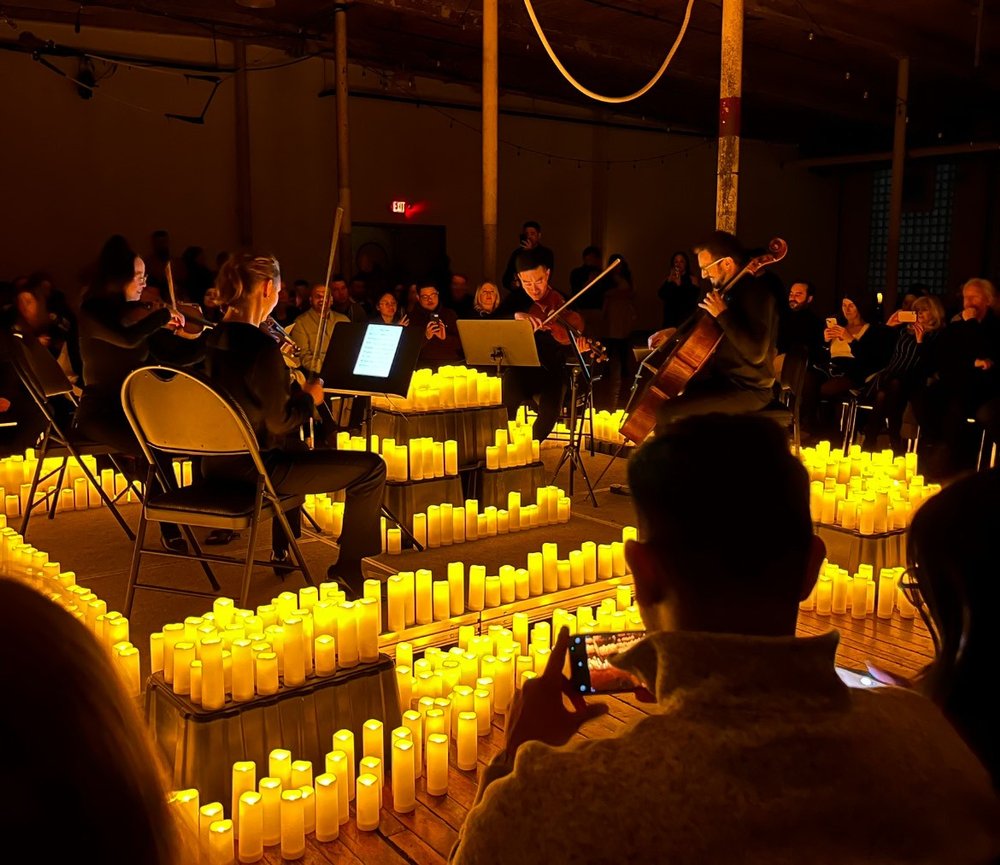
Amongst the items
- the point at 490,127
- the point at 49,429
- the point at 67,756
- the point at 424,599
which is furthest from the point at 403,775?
the point at 490,127

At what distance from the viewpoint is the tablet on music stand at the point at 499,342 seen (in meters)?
5.26

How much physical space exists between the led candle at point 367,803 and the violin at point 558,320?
12.5 feet

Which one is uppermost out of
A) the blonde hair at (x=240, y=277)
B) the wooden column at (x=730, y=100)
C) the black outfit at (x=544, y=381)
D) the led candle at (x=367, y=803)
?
the wooden column at (x=730, y=100)

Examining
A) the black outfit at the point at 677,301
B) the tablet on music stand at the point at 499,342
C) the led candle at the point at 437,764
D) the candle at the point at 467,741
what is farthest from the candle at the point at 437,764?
the black outfit at the point at 677,301

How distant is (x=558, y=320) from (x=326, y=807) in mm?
4030

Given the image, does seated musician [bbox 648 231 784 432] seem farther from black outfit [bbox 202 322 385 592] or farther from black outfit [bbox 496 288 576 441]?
black outfit [bbox 202 322 385 592]

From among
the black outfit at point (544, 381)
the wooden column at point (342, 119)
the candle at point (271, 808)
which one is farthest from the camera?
the wooden column at point (342, 119)

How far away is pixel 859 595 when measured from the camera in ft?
12.5

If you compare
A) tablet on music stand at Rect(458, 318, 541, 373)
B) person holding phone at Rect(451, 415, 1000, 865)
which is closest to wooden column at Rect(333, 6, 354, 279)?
tablet on music stand at Rect(458, 318, 541, 373)

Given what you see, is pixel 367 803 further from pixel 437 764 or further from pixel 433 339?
pixel 433 339

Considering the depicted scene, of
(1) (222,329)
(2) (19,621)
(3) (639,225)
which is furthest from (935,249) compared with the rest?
(2) (19,621)

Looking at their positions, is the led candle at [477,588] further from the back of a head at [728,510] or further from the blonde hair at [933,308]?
the blonde hair at [933,308]

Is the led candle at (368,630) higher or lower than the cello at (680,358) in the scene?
lower

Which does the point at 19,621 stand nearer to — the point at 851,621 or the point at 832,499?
the point at 851,621
